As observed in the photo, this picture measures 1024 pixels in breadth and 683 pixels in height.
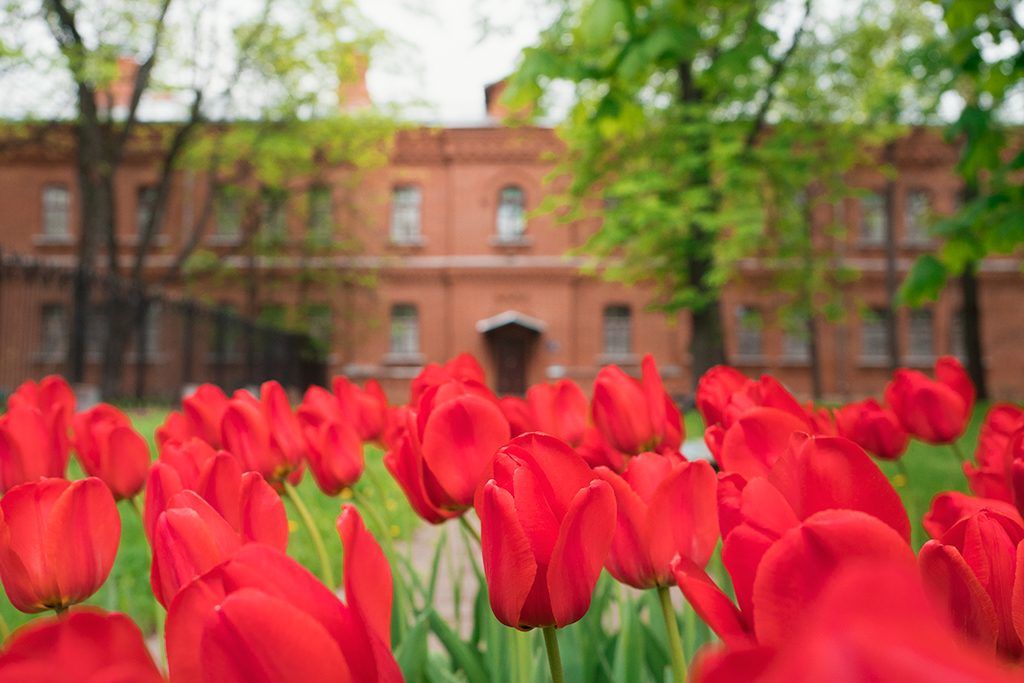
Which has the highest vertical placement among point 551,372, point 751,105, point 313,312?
point 751,105

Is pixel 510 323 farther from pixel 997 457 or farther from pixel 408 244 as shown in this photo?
pixel 997 457

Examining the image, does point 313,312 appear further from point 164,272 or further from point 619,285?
point 619,285

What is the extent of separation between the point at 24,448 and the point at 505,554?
750 mm

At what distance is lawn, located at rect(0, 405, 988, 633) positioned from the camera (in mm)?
1764

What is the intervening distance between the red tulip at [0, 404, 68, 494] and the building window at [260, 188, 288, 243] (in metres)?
21.0

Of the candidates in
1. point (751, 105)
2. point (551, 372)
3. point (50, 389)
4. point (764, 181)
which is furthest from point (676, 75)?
point (50, 389)

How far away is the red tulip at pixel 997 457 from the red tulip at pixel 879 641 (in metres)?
0.53

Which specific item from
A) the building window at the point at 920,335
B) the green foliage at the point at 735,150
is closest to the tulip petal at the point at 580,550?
the green foliage at the point at 735,150

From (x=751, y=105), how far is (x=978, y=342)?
21.8 ft

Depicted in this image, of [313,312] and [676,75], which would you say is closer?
[676,75]

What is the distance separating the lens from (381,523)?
1.16 meters

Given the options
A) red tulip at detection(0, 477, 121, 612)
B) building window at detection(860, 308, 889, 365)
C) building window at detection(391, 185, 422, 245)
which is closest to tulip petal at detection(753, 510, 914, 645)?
red tulip at detection(0, 477, 121, 612)

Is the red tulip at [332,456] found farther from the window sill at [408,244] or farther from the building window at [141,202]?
the building window at [141,202]

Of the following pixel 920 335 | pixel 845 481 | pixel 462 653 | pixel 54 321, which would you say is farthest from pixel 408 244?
pixel 845 481
